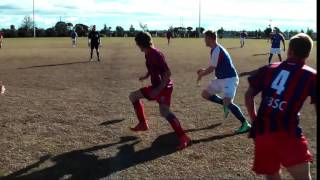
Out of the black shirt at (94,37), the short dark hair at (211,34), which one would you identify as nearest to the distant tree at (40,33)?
the black shirt at (94,37)

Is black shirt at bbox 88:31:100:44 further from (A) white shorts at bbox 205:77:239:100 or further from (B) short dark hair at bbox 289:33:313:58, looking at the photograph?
(B) short dark hair at bbox 289:33:313:58

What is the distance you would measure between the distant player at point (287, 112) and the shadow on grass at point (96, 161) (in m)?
2.43

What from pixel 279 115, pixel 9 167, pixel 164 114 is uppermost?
pixel 279 115

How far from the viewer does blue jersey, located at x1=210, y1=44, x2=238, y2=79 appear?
7.94 meters

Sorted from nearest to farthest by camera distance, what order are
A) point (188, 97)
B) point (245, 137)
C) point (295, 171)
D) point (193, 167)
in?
point (295, 171), point (193, 167), point (245, 137), point (188, 97)

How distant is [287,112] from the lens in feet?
13.2

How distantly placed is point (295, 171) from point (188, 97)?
818 cm

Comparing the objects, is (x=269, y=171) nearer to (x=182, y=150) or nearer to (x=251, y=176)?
(x=251, y=176)

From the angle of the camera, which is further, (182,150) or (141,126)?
(141,126)

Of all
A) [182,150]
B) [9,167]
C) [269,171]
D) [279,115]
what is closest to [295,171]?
[269,171]

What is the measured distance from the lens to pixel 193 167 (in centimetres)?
628

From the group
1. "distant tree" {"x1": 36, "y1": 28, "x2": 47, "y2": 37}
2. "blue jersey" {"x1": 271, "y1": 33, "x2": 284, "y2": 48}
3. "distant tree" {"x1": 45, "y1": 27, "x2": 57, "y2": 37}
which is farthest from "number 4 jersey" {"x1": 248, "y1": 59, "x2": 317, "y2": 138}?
"distant tree" {"x1": 36, "y1": 28, "x2": 47, "y2": 37}

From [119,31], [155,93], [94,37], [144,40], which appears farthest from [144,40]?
[119,31]

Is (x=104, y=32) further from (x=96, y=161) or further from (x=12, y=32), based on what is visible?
(x=96, y=161)
